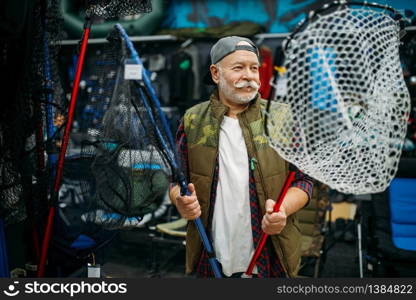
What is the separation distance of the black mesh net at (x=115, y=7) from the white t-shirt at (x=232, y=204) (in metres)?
0.73

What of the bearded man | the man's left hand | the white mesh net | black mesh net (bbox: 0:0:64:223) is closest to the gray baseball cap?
the bearded man

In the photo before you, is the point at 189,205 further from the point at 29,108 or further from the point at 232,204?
the point at 29,108

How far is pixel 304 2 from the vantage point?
4910mm

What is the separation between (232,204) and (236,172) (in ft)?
0.47

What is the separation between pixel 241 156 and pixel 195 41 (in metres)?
3.94

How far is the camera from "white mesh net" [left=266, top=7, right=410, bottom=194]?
46.9 inches

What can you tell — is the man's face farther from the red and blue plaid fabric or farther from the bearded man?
the red and blue plaid fabric

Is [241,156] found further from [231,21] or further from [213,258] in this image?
[231,21]

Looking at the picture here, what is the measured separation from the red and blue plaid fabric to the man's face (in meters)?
0.30

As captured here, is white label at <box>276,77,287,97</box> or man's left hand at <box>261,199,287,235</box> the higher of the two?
white label at <box>276,77,287,97</box>

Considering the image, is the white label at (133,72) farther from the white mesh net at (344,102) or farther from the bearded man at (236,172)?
the white mesh net at (344,102)

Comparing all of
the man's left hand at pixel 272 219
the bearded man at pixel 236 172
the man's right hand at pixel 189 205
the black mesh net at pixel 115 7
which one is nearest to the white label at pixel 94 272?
the bearded man at pixel 236 172

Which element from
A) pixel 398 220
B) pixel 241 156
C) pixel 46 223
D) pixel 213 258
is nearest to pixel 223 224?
pixel 213 258

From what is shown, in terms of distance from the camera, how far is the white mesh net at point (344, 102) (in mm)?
1192
